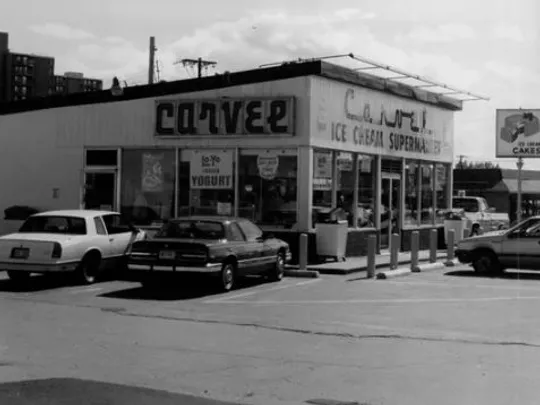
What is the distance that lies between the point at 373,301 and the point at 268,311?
222cm

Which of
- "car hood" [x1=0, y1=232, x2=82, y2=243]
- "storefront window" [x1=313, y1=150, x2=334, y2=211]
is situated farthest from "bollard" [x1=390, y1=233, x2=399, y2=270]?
"car hood" [x1=0, y1=232, x2=82, y2=243]

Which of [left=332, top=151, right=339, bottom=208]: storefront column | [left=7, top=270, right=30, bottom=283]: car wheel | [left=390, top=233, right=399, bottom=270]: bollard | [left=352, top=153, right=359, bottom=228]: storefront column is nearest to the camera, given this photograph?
[left=7, top=270, right=30, bottom=283]: car wheel

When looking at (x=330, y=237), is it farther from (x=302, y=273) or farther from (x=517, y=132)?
(x=517, y=132)

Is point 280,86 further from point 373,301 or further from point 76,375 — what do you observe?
point 76,375

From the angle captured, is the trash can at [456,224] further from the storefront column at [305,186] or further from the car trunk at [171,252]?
the car trunk at [171,252]

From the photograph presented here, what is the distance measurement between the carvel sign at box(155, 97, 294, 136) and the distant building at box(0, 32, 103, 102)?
850 inches

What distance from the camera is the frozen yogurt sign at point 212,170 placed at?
68.0 ft

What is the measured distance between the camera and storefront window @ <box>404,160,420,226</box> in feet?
82.5

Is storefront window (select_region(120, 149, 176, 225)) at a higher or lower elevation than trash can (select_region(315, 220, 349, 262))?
higher

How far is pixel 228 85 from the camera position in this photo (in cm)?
2064

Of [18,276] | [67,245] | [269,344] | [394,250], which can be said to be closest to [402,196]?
[394,250]

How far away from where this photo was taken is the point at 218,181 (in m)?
20.8

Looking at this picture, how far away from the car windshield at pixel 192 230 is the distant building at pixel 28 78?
27.9 meters

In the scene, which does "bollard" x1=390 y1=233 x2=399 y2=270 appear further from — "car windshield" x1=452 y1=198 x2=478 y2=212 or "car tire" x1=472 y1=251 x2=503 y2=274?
"car windshield" x1=452 y1=198 x2=478 y2=212
